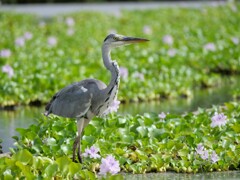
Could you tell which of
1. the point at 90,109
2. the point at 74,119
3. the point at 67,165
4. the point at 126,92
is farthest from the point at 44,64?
the point at 67,165

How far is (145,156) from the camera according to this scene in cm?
642

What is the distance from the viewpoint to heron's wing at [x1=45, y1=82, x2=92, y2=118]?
648 cm

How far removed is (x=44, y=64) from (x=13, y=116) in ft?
5.16

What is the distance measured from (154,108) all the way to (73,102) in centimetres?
337

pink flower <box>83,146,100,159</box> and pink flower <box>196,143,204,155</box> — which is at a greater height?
pink flower <box>196,143,204,155</box>

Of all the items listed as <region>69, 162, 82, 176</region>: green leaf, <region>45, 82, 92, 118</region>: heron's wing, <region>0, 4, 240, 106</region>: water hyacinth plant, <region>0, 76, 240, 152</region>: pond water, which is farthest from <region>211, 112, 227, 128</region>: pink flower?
<region>0, 4, 240, 106</region>: water hyacinth plant

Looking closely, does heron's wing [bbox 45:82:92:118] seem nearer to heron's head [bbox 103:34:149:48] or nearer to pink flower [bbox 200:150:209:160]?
heron's head [bbox 103:34:149:48]

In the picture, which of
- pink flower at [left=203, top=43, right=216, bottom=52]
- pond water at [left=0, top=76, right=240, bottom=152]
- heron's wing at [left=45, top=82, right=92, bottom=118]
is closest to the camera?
heron's wing at [left=45, top=82, right=92, bottom=118]

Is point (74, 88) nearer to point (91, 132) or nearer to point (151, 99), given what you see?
point (91, 132)

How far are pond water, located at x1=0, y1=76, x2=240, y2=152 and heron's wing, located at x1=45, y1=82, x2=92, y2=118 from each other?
5.05 ft

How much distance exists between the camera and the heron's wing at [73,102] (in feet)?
21.3

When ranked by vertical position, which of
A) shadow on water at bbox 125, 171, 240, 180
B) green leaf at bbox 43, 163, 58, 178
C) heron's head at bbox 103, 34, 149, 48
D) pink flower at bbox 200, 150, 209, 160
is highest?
heron's head at bbox 103, 34, 149, 48

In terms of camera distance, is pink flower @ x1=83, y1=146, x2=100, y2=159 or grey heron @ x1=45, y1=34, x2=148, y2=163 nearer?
pink flower @ x1=83, y1=146, x2=100, y2=159

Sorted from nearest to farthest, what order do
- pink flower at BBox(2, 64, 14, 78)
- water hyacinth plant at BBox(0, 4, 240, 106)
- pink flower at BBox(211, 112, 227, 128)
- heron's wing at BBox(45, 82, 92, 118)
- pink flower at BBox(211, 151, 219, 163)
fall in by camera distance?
1. pink flower at BBox(211, 151, 219, 163)
2. heron's wing at BBox(45, 82, 92, 118)
3. pink flower at BBox(211, 112, 227, 128)
4. pink flower at BBox(2, 64, 14, 78)
5. water hyacinth plant at BBox(0, 4, 240, 106)
